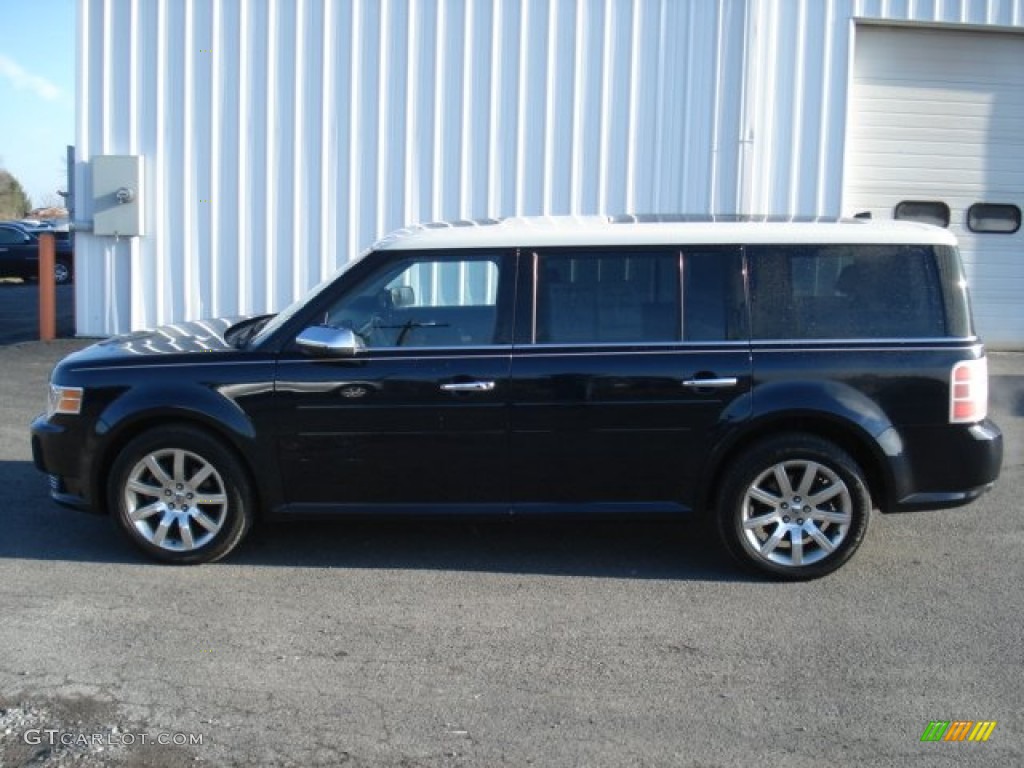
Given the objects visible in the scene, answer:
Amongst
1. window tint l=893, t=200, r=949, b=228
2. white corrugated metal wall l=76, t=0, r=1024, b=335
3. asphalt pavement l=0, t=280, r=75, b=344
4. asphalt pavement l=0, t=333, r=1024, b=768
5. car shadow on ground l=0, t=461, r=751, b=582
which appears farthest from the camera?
asphalt pavement l=0, t=280, r=75, b=344

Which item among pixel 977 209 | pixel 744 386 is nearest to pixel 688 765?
pixel 744 386

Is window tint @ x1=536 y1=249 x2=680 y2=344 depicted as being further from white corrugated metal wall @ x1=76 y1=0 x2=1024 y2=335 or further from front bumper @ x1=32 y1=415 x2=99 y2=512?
white corrugated metal wall @ x1=76 y1=0 x2=1024 y2=335

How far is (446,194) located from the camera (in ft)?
39.2

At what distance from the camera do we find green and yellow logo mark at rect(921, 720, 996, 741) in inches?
159

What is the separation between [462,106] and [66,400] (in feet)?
22.8

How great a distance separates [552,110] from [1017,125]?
4950 millimetres

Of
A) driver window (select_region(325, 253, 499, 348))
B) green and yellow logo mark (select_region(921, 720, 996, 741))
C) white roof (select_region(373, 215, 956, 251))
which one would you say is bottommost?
green and yellow logo mark (select_region(921, 720, 996, 741))

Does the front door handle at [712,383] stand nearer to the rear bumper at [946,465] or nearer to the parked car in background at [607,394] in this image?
the parked car in background at [607,394]

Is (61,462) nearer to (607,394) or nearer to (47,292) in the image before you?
(607,394)

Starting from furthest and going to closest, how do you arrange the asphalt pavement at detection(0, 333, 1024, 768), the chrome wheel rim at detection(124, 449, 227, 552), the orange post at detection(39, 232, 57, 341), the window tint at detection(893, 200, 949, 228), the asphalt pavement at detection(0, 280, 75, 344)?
1. the asphalt pavement at detection(0, 280, 75, 344)
2. the orange post at detection(39, 232, 57, 341)
3. the window tint at detection(893, 200, 949, 228)
4. the chrome wheel rim at detection(124, 449, 227, 552)
5. the asphalt pavement at detection(0, 333, 1024, 768)

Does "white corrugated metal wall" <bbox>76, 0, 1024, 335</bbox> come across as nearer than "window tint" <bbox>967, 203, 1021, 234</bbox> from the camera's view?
Yes

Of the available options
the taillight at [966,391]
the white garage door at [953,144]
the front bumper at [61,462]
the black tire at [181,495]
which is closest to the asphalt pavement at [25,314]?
the front bumper at [61,462]

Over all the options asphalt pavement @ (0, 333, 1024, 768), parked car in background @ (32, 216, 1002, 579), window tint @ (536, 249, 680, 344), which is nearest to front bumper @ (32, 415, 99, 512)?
parked car in background @ (32, 216, 1002, 579)

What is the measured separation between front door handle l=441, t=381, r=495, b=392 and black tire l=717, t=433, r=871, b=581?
1259mm
